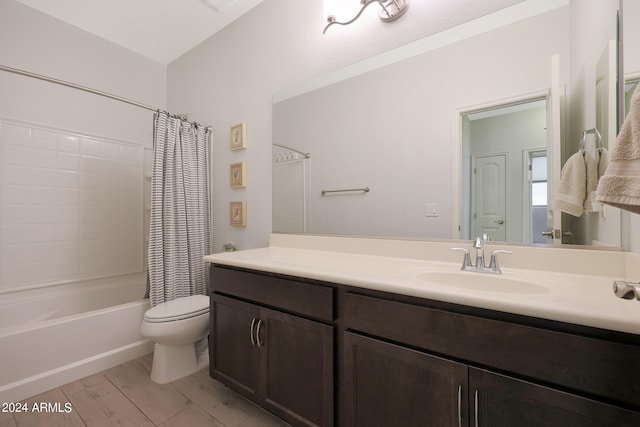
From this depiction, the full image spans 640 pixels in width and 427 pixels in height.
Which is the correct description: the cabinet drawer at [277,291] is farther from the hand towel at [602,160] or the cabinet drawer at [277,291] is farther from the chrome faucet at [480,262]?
the hand towel at [602,160]

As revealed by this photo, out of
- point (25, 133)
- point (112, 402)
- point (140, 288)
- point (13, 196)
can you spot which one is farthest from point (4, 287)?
point (112, 402)

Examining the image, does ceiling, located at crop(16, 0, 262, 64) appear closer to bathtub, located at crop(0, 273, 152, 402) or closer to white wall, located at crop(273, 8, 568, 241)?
white wall, located at crop(273, 8, 568, 241)

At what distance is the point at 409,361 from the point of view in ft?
2.80

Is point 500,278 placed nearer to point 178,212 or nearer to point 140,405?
point 140,405

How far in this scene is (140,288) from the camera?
2602 millimetres

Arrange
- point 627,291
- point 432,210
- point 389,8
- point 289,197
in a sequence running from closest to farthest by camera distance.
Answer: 1. point 627,291
2. point 432,210
3. point 389,8
4. point 289,197

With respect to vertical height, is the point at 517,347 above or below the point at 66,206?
below

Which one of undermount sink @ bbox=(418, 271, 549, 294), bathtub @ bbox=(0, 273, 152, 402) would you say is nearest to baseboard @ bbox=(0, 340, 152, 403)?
bathtub @ bbox=(0, 273, 152, 402)

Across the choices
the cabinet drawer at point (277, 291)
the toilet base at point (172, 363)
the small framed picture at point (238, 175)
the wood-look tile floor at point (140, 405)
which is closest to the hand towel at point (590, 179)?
the cabinet drawer at point (277, 291)

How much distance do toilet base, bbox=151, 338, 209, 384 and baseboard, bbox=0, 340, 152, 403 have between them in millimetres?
330

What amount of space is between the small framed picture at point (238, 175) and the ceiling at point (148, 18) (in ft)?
3.81

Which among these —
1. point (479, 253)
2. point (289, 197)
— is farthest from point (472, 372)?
point (289, 197)

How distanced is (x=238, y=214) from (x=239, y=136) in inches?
23.7

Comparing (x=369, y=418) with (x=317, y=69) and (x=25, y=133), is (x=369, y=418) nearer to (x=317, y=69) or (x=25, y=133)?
(x=317, y=69)
